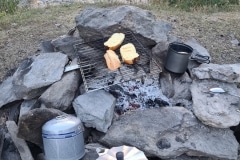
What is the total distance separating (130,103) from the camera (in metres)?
3.49

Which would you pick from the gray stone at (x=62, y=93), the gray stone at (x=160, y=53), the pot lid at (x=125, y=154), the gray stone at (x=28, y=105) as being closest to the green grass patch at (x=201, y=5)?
the gray stone at (x=160, y=53)

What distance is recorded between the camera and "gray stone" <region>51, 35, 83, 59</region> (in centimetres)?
395

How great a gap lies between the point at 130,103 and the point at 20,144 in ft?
3.38

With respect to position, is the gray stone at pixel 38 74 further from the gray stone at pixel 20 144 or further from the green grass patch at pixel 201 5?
the green grass patch at pixel 201 5

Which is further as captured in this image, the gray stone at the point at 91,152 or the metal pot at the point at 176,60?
the metal pot at the point at 176,60

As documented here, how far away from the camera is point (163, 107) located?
3355 millimetres

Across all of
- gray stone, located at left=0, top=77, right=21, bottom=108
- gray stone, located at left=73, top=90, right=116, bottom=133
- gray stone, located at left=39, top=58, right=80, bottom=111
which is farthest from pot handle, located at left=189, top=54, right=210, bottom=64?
gray stone, located at left=0, top=77, right=21, bottom=108

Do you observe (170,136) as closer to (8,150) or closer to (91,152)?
(91,152)

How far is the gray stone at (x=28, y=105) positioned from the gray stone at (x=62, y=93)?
85 millimetres

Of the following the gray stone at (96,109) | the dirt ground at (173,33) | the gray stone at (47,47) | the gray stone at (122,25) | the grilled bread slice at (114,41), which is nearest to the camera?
the gray stone at (96,109)

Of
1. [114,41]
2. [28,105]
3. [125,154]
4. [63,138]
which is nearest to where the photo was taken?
[125,154]

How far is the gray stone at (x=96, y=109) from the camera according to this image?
3188 mm

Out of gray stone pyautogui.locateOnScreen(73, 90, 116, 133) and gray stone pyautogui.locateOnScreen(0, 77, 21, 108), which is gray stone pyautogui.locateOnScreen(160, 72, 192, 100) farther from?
gray stone pyautogui.locateOnScreen(0, 77, 21, 108)

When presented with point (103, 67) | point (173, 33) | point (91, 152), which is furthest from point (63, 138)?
point (173, 33)
